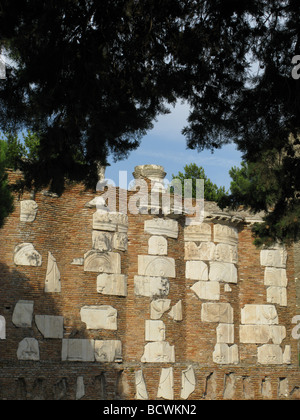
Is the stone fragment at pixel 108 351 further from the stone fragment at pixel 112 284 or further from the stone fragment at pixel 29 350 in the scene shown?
the stone fragment at pixel 29 350

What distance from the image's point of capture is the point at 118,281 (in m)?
14.3

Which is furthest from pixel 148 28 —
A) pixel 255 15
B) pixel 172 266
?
pixel 172 266

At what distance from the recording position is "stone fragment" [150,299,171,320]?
14.4 metres

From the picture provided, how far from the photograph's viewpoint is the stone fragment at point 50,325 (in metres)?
13.4

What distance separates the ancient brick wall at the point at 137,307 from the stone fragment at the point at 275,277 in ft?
0.10

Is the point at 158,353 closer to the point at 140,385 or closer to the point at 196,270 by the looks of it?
the point at 140,385

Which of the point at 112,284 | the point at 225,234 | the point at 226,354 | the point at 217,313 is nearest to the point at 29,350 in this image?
the point at 112,284

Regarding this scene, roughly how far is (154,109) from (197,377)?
8401mm

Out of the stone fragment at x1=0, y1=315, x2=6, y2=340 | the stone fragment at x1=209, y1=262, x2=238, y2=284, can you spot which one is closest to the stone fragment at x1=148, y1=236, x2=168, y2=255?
the stone fragment at x1=209, y1=262, x2=238, y2=284

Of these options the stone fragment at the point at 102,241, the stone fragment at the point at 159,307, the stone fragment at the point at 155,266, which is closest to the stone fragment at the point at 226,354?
the stone fragment at the point at 159,307

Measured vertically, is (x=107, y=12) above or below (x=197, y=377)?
above

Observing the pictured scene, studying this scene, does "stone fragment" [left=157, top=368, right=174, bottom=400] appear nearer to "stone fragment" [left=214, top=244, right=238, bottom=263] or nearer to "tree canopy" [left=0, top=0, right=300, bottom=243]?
"stone fragment" [left=214, top=244, right=238, bottom=263]

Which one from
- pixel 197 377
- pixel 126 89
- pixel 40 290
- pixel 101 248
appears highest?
pixel 126 89

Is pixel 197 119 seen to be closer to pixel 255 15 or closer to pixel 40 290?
pixel 255 15
